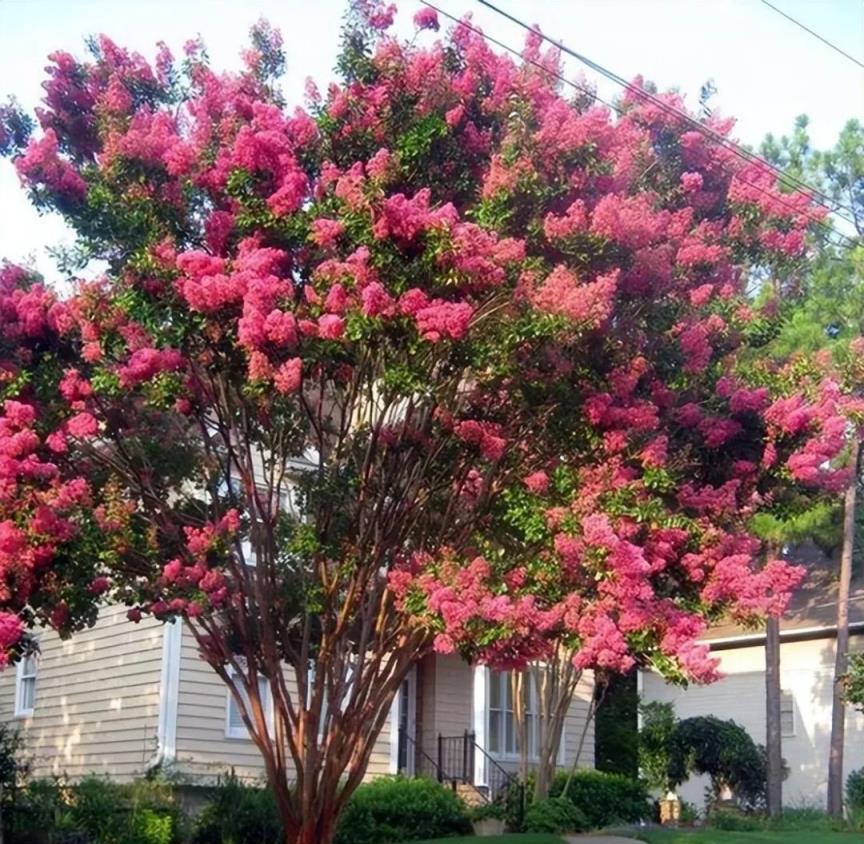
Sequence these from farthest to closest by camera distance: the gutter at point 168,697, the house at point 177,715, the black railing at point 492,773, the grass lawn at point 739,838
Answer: the black railing at point 492,773, the house at point 177,715, the gutter at point 168,697, the grass lawn at point 739,838

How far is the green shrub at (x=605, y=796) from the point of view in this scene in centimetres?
2108

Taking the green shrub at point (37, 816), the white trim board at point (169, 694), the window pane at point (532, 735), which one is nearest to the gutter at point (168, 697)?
the white trim board at point (169, 694)

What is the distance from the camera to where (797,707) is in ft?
86.5

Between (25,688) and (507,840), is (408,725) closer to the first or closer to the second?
(25,688)

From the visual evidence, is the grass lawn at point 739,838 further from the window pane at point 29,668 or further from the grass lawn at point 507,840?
the window pane at point 29,668

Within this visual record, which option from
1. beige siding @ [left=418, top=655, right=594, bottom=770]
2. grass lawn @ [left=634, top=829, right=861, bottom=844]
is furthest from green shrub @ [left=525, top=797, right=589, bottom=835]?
beige siding @ [left=418, top=655, right=594, bottom=770]

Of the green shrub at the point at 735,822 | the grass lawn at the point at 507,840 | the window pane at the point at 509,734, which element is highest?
the window pane at the point at 509,734

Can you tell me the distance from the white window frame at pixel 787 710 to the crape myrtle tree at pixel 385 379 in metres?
16.5

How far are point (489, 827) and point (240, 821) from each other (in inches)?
182

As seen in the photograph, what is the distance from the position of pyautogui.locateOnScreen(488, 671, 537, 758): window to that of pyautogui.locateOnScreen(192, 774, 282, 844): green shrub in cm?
751

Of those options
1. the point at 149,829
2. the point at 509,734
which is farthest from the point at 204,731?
the point at 509,734

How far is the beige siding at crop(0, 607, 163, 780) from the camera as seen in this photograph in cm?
1852

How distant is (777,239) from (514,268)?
3400 mm

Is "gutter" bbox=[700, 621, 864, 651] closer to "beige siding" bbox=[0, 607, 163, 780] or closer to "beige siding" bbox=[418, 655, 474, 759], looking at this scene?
"beige siding" bbox=[418, 655, 474, 759]
